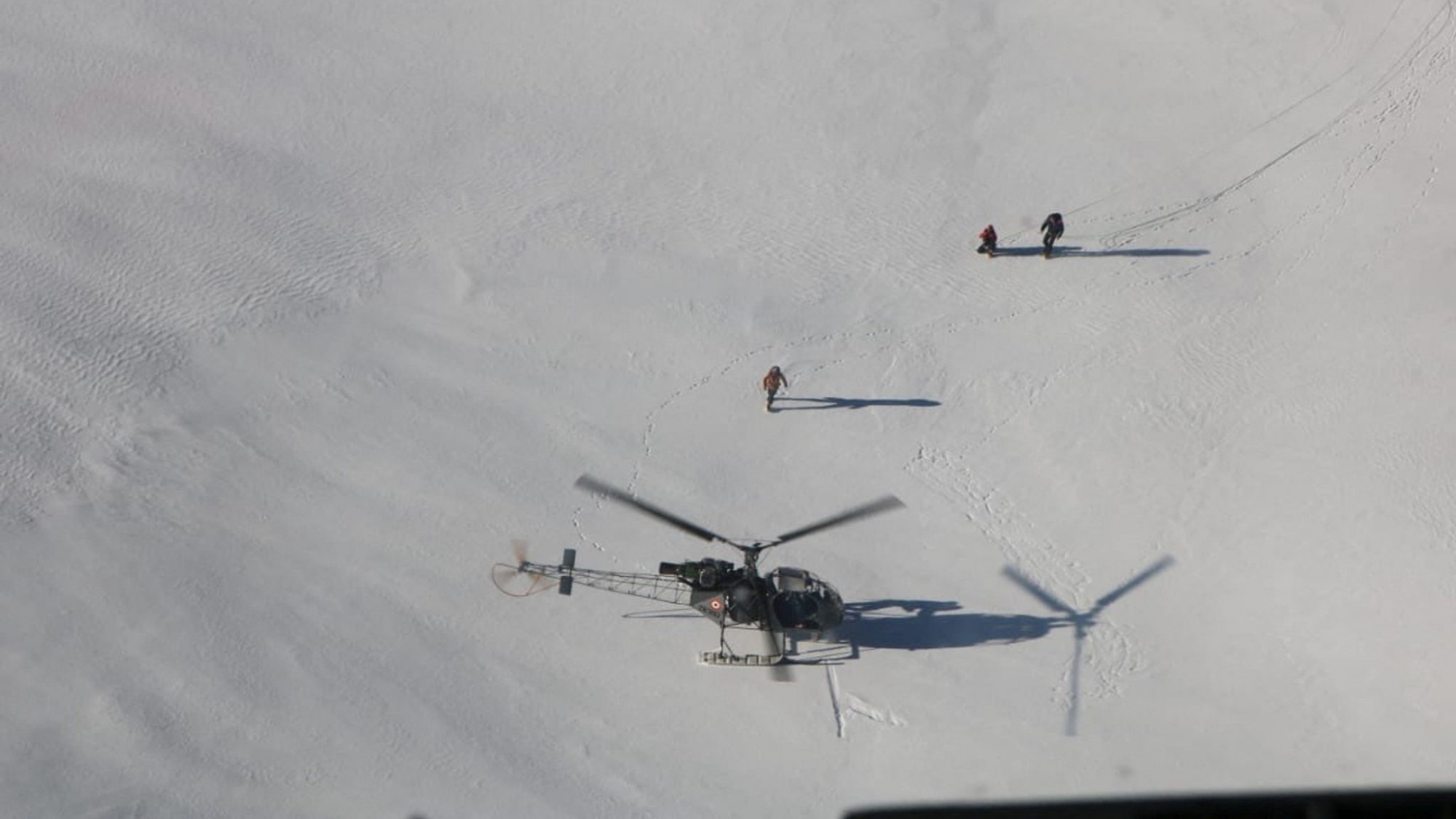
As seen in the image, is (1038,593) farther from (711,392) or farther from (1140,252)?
(1140,252)

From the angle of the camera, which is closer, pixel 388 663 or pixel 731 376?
pixel 388 663

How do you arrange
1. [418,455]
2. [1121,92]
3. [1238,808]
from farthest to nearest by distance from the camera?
[1121,92]
[418,455]
[1238,808]

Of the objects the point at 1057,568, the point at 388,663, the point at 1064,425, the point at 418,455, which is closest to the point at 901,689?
the point at 1057,568

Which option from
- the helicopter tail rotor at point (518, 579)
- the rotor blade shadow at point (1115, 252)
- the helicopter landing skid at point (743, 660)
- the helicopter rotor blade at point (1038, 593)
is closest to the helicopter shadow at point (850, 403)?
the helicopter rotor blade at point (1038, 593)

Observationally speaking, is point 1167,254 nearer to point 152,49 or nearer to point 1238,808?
point 1238,808

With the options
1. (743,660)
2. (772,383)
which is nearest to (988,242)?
(772,383)

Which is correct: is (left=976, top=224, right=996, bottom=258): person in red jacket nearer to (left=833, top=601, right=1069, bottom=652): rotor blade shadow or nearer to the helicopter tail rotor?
(left=833, top=601, right=1069, bottom=652): rotor blade shadow
